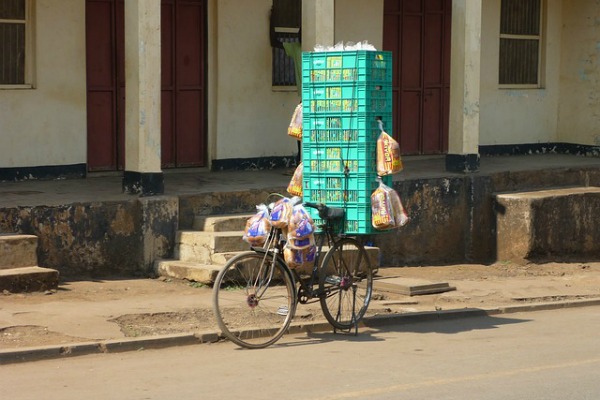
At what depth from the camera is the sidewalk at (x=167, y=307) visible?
904cm

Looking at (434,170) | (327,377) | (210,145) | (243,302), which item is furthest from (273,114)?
(327,377)

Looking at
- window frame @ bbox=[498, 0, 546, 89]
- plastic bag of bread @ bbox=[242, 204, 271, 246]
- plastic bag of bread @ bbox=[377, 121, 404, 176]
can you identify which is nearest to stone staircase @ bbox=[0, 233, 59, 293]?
plastic bag of bread @ bbox=[242, 204, 271, 246]

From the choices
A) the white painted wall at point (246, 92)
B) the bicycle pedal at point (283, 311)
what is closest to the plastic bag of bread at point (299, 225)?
the bicycle pedal at point (283, 311)

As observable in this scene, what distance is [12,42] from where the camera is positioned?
13281mm

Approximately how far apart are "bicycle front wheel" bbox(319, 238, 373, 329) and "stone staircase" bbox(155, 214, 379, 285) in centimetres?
204

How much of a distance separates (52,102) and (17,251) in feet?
9.71

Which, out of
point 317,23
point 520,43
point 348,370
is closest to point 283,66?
point 317,23

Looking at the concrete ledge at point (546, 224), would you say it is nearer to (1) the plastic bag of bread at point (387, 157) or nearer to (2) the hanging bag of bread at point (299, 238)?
(1) the plastic bag of bread at point (387, 157)

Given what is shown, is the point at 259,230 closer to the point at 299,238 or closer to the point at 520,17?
the point at 299,238

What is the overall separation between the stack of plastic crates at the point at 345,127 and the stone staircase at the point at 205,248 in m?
2.14

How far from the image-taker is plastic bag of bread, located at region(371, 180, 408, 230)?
9.61m

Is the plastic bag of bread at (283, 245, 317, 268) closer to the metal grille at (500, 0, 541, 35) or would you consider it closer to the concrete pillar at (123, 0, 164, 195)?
the concrete pillar at (123, 0, 164, 195)

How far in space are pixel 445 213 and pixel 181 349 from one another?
22.6 feet

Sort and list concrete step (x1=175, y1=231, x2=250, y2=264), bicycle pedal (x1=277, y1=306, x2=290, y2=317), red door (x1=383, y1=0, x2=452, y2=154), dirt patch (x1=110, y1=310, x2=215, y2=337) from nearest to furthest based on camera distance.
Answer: bicycle pedal (x1=277, y1=306, x2=290, y2=317), dirt patch (x1=110, y1=310, x2=215, y2=337), concrete step (x1=175, y1=231, x2=250, y2=264), red door (x1=383, y1=0, x2=452, y2=154)
